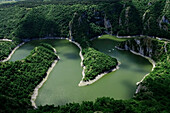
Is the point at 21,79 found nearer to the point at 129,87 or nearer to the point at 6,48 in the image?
the point at 129,87

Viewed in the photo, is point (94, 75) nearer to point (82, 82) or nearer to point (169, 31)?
point (82, 82)

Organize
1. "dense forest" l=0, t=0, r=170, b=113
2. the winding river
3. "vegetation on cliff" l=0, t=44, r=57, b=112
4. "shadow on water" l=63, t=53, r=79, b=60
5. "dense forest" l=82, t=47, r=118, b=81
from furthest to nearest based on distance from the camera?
1. "shadow on water" l=63, t=53, r=79, b=60
2. "dense forest" l=82, t=47, r=118, b=81
3. the winding river
4. "vegetation on cliff" l=0, t=44, r=57, b=112
5. "dense forest" l=0, t=0, r=170, b=113

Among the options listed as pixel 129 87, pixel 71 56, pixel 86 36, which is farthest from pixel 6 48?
pixel 129 87

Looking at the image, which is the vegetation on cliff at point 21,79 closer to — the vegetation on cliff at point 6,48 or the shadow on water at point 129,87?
the vegetation on cliff at point 6,48

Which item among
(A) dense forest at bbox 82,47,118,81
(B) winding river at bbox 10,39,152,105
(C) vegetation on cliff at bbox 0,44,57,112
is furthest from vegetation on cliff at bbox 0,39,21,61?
(A) dense forest at bbox 82,47,118,81

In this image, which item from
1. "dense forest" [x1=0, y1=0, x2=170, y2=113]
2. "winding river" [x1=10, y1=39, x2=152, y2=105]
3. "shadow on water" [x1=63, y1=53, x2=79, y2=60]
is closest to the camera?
"dense forest" [x1=0, y1=0, x2=170, y2=113]

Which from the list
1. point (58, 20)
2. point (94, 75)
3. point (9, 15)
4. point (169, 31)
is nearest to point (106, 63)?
point (94, 75)

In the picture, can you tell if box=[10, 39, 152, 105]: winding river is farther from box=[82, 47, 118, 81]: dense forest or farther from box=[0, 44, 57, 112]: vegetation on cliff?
box=[0, 44, 57, 112]: vegetation on cliff
